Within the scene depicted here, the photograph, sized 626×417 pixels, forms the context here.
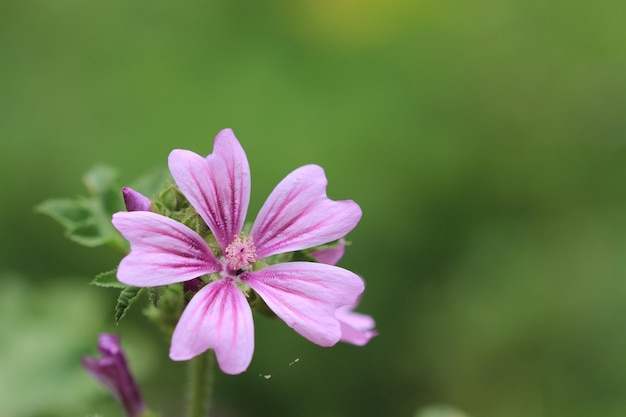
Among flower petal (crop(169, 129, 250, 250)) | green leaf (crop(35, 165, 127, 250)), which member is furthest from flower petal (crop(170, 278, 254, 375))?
green leaf (crop(35, 165, 127, 250))

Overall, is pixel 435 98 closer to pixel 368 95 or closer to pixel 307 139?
pixel 368 95

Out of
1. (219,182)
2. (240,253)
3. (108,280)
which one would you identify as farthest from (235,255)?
(108,280)

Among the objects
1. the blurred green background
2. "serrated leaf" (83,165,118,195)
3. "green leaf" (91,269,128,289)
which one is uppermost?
"serrated leaf" (83,165,118,195)

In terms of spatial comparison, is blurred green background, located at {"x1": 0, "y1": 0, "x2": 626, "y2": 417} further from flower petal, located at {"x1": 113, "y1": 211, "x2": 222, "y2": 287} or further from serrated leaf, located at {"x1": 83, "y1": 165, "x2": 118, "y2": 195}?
flower petal, located at {"x1": 113, "y1": 211, "x2": 222, "y2": 287}

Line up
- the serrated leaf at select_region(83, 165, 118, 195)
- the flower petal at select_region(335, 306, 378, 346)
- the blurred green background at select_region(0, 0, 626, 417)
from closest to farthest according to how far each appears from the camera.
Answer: the flower petal at select_region(335, 306, 378, 346) → the serrated leaf at select_region(83, 165, 118, 195) → the blurred green background at select_region(0, 0, 626, 417)

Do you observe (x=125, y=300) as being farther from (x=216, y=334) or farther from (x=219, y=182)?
(x=219, y=182)

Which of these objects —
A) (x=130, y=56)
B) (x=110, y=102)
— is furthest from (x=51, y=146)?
(x=130, y=56)

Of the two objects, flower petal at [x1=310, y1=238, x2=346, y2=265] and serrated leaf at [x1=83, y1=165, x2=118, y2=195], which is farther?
serrated leaf at [x1=83, y1=165, x2=118, y2=195]

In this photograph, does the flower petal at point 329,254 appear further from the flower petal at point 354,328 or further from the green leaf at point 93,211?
the green leaf at point 93,211
